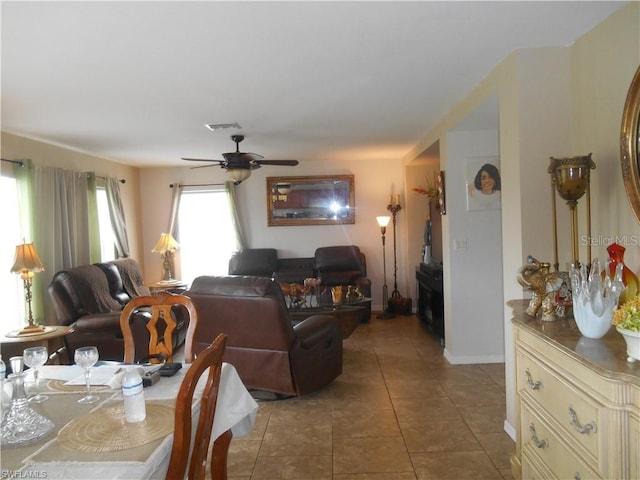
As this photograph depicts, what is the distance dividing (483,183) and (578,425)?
2.88 m

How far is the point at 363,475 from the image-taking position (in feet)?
7.65

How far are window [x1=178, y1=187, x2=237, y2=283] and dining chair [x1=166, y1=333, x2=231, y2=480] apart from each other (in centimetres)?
Answer: 522

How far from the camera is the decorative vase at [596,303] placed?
5.11ft

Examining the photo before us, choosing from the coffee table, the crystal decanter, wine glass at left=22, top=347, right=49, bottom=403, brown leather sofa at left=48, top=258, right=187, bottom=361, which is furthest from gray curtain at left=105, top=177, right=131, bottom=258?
the crystal decanter

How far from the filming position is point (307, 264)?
259 inches

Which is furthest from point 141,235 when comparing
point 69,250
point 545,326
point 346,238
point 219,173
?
point 545,326

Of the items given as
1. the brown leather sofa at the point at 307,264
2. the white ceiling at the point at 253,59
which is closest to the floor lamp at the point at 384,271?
the brown leather sofa at the point at 307,264

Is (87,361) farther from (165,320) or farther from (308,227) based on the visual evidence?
(308,227)

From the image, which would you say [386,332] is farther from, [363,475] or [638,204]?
[638,204]

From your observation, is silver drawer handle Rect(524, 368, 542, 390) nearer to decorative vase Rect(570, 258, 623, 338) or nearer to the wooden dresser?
the wooden dresser

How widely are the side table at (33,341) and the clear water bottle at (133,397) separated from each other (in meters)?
2.66

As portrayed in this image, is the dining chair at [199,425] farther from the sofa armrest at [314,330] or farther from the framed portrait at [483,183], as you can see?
the framed portrait at [483,183]

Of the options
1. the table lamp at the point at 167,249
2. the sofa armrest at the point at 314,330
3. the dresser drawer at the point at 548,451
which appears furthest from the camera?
the table lamp at the point at 167,249

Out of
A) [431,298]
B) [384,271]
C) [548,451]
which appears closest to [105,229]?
[384,271]
